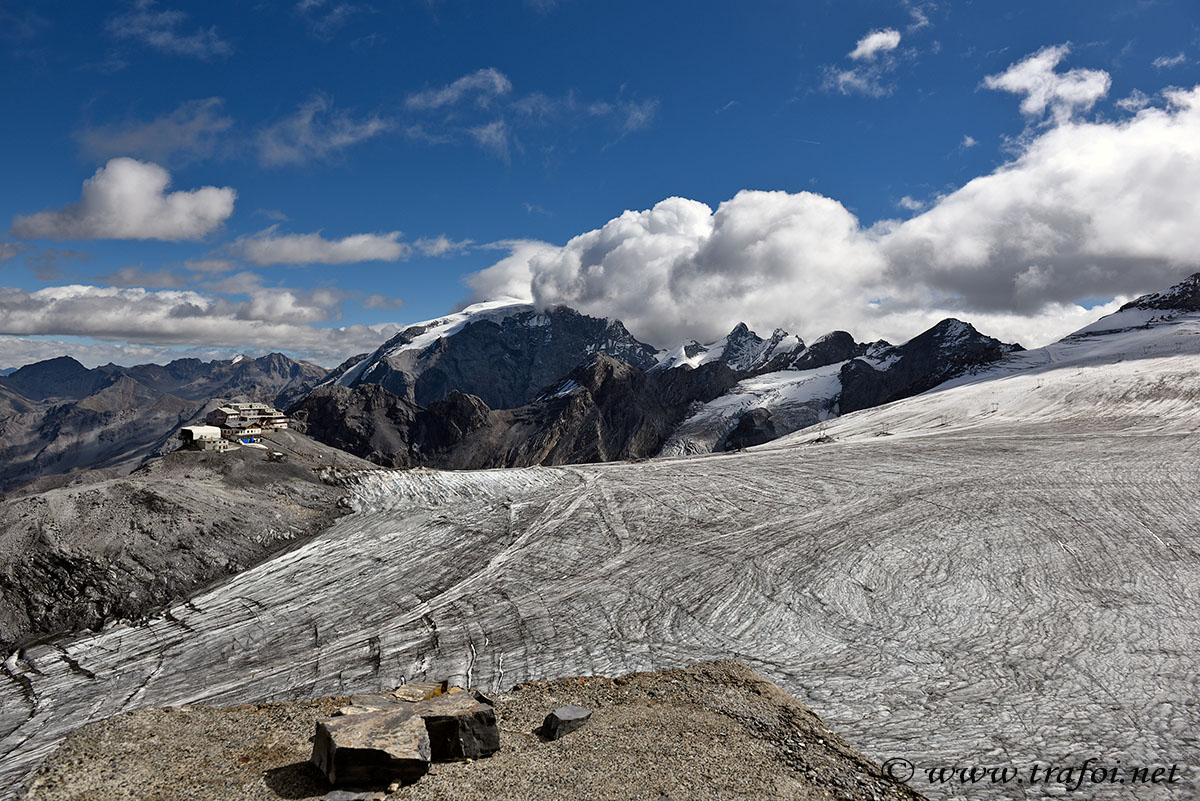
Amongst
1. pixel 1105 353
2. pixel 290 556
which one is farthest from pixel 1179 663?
pixel 1105 353

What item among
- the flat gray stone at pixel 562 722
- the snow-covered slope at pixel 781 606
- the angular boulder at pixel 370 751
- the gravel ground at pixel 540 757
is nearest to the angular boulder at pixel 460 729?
the gravel ground at pixel 540 757

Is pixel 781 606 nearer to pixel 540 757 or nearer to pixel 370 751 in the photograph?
pixel 540 757

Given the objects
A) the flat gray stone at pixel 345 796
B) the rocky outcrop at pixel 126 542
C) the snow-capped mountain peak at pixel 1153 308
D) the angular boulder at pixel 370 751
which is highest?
the snow-capped mountain peak at pixel 1153 308

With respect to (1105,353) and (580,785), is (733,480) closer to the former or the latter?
(580,785)

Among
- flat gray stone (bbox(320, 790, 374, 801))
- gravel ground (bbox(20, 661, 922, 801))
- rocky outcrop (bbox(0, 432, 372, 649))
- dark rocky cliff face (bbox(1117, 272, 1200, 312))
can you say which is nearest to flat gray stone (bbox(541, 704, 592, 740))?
gravel ground (bbox(20, 661, 922, 801))

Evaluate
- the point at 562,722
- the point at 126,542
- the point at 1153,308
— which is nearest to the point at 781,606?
the point at 562,722

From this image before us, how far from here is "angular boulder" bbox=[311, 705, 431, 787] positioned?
30.4 feet

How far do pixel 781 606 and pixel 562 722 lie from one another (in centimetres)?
1138

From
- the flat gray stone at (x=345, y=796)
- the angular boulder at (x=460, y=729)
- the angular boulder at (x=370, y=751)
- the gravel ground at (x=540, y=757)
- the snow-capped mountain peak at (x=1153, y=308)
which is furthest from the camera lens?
the snow-capped mountain peak at (x=1153, y=308)

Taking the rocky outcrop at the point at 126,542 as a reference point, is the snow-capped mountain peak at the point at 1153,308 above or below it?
above

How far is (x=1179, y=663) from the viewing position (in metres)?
16.6

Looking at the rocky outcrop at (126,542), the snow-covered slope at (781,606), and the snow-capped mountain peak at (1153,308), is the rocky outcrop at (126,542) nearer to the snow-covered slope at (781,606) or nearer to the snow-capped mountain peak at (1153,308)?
the snow-covered slope at (781,606)

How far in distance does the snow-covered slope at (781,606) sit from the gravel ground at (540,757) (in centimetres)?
216

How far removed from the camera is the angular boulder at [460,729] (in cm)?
1041
